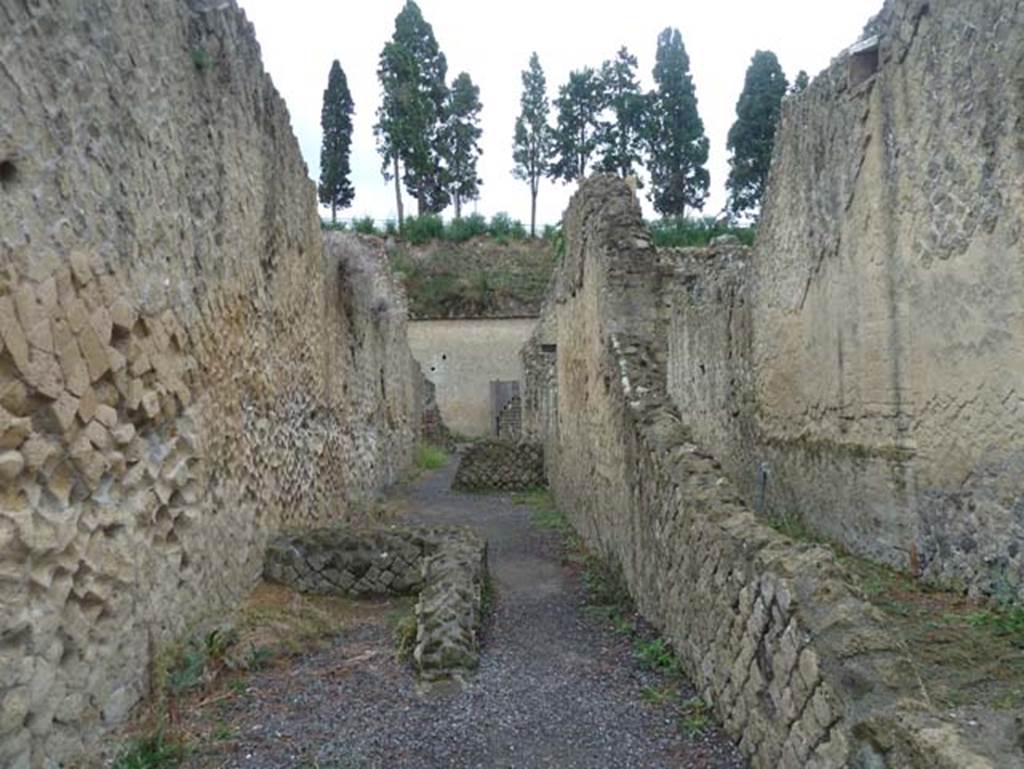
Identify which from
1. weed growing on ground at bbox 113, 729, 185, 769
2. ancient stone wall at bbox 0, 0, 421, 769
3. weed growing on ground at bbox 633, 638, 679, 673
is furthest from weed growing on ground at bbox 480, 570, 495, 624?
weed growing on ground at bbox 113, 729, 185, 769

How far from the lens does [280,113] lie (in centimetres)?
688

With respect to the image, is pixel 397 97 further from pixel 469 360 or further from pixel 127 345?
pixel 127 345

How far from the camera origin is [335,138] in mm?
38062

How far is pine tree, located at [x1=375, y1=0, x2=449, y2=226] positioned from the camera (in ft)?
122

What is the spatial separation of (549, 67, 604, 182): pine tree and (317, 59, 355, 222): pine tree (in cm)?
1232

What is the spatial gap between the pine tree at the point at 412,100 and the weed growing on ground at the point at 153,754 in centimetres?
3424

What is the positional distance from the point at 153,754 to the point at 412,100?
3716 centimetres

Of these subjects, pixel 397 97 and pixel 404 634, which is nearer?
pixel 404 634

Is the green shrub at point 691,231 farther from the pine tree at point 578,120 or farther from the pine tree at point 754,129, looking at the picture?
the pine tree at point 578,120

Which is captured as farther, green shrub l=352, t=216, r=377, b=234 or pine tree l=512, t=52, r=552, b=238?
pine tree l=512, t=52, r=552, b=238

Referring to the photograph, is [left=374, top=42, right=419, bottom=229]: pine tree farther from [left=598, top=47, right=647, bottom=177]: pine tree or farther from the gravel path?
the gravel path

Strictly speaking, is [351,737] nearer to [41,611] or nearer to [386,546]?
[41,611]

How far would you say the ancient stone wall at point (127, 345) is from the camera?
294cm

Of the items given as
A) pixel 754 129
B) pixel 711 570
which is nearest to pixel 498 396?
pixel 754 129
